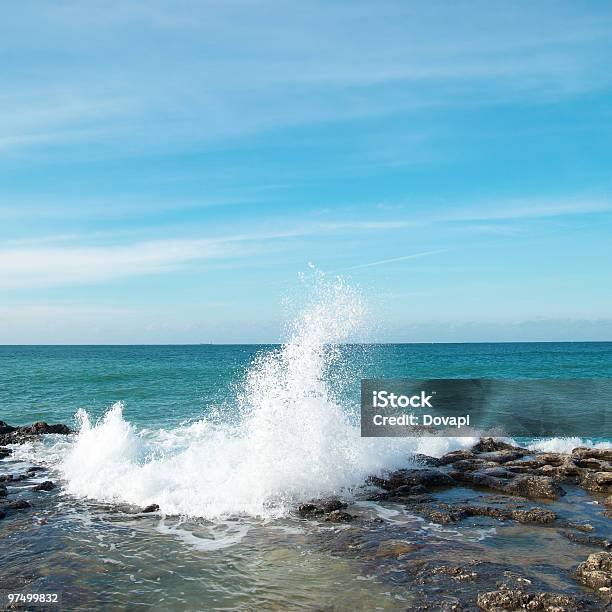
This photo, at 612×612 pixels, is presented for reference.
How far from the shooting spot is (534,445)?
22.3 metres

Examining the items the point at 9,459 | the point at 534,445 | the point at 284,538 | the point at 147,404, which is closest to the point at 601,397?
the point at 534,445

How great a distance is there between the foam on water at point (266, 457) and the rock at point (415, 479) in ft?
1.75

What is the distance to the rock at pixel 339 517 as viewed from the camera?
11883 millimetres

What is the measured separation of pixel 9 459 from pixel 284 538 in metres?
12.6

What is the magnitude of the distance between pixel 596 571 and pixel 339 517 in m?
5.00

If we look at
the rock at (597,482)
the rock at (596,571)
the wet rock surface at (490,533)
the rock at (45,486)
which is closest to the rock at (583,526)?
the wet rock surface at (490,533)

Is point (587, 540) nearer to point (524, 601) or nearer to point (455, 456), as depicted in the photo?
point (524, 601)

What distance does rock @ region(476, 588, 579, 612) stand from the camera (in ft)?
25.0

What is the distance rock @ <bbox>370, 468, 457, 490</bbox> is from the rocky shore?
3 cm

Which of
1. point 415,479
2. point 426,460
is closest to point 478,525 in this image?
point 415,479

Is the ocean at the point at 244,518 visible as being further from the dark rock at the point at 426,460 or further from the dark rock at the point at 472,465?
the dark rock at the point at 472,465

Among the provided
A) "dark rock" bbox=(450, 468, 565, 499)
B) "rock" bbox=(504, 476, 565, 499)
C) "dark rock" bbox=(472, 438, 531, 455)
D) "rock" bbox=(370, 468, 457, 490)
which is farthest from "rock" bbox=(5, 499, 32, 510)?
"dark rock" bbox=(472, 438, 531, 455)

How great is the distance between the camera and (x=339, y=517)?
39.2 feet

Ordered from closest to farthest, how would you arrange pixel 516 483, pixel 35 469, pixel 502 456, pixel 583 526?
pixel 583 526, pixel 516 483, pixel 35 469, pixel 502 456
